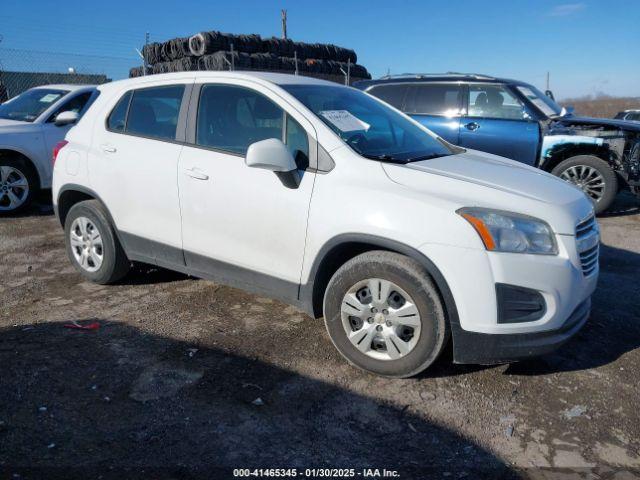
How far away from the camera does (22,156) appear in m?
7.17

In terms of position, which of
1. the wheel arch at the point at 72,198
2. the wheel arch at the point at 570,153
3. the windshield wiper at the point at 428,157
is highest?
the windshield wiper at the point at 428,157

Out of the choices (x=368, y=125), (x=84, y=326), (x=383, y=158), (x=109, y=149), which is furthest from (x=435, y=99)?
(x=84, y=326)

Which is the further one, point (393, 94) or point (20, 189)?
point (393, 94)

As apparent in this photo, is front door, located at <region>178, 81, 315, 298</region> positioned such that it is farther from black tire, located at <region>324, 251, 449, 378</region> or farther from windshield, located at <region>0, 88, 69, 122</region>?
windshield, located at <region>0, 88, 69, 122</region>

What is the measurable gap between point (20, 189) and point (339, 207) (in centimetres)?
597

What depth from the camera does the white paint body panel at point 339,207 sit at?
108 inches

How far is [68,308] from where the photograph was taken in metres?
4.11

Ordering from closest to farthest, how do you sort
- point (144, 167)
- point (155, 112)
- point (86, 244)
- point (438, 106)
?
point (144, 167) < point (155, 112) < point (86, 244) < point (438, 106)

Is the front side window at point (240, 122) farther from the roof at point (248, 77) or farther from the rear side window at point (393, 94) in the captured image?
the rear side window at point (393, 94)

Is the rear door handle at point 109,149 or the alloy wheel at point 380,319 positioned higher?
the rear door handle at point 109,149

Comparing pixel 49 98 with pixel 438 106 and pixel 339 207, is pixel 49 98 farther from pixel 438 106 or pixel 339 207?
pixel 339 207

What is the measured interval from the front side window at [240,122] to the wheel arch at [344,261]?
603 mm

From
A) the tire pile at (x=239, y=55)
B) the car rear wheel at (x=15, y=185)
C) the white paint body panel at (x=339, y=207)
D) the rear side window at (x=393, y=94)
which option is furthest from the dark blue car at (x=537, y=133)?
the tire pile at (x=239, y=55)

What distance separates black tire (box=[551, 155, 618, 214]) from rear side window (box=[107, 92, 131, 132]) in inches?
228
